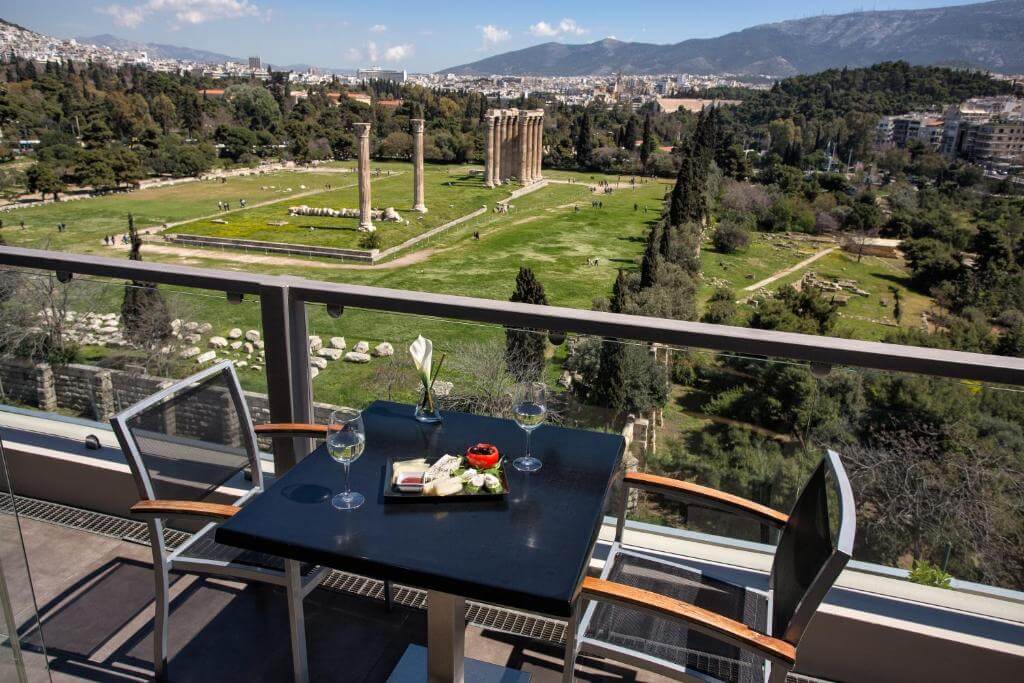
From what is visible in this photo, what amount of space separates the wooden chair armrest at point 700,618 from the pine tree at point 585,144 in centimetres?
6777

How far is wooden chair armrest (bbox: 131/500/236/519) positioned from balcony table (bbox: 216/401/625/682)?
0.20 m

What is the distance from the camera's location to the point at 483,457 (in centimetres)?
170

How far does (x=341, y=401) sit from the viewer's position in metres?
2.30

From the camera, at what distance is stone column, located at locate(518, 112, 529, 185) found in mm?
53188

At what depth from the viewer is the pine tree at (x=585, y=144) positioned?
66500 millimetres

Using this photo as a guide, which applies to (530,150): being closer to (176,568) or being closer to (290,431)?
(290,431)

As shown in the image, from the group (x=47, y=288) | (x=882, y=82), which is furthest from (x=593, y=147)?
(x=47, y=288)

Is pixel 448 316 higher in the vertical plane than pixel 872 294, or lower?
higher

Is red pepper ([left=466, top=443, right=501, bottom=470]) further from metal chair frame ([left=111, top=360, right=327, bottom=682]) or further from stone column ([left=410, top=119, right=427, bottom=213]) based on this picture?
stone column ([left=410, top=119, right=427, bottom=213])

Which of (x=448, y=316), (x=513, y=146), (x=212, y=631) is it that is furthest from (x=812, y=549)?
(x=513, y=146)

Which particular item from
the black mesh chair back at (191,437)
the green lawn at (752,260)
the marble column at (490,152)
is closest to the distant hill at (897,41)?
the green lawn at (752,260)

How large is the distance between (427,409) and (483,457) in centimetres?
42

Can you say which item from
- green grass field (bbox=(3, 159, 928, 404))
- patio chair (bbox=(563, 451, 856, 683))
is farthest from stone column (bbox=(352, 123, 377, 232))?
patio chair (bbox=(563, 451, 856, 683))

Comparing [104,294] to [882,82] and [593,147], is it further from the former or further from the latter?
[882,82]
